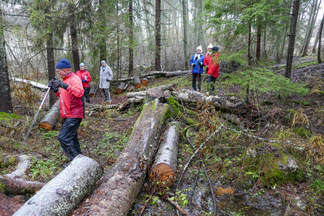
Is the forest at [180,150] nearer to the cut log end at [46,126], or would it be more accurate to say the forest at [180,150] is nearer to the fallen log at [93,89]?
the cut log end at [46,126]

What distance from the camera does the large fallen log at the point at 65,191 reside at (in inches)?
87.7

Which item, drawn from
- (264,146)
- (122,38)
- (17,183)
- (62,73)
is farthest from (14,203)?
(122,38)

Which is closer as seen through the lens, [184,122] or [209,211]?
[209,211]

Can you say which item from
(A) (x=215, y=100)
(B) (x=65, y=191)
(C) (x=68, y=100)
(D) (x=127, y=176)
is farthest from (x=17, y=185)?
(A) (x=215, y=100)

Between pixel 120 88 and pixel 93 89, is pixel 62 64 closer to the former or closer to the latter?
pixel 120 88

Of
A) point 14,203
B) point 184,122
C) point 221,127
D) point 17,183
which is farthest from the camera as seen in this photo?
point 184,122

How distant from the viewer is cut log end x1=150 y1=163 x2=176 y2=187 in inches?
135

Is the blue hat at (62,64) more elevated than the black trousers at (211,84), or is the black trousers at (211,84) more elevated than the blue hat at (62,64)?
the blue hat at (62,64)

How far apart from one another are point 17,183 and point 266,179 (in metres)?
4.55

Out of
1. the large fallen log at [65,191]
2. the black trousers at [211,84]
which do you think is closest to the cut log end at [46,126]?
the large fallen log at [65,191]

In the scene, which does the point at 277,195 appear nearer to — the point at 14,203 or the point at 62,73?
the point at 14,203

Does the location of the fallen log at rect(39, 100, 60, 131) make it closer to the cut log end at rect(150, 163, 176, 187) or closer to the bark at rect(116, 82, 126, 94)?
the cut log end at rect(150, 163, 176, 187)

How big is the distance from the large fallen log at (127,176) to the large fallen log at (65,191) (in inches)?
6.1

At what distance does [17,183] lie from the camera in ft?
10.6
